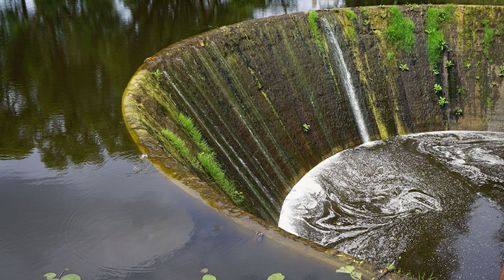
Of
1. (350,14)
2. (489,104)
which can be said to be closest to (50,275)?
(350,14)

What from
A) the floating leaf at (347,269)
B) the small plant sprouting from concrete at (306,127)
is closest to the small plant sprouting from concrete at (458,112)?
the small plant sprouting from concrete at (306,127)

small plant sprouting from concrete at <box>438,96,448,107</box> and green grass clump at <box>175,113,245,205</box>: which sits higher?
green grass clump at <box>175,113,245,205</box>

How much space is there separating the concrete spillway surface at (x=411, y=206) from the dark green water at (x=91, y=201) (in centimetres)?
339

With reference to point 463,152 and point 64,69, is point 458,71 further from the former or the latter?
point 64,69

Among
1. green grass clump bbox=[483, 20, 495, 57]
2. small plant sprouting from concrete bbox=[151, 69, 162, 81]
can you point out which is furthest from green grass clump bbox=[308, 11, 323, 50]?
small plant sprouting from concrete bbox=[151, 69, 162, 81]

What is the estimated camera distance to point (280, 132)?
1103 cm

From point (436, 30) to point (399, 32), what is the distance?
1116 mm

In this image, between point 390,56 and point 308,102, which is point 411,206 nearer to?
point 308,102

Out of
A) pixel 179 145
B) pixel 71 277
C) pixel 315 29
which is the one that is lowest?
pixel 71 277

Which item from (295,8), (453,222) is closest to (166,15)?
(295,8)

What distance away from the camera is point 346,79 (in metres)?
13.0

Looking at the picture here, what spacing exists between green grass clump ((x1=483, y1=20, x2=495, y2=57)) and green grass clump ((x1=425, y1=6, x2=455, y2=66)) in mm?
956

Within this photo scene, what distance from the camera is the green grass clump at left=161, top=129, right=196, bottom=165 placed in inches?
296

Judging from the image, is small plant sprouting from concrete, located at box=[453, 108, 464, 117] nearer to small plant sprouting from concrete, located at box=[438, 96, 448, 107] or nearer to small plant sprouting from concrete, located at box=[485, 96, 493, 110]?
small plant sprouting from concrete, located at box=[438, 96, 448, 107]
